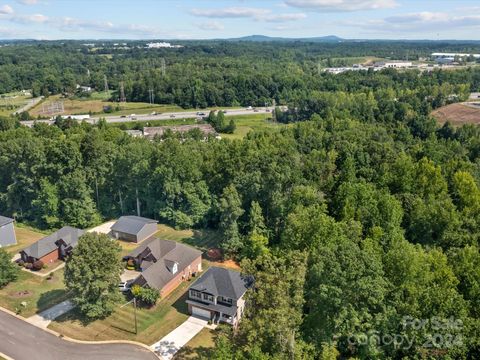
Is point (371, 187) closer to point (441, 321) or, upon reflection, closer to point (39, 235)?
point (441, 321)

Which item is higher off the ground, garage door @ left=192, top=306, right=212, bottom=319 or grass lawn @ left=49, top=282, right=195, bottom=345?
garage door @ left=192, top=306, right=212, bottom=319

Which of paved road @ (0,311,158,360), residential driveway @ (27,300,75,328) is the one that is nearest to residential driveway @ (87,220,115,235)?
residential driveway @ (27,300,75,328)

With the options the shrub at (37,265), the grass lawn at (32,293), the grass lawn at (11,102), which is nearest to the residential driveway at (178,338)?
the grass lawn at (32,293)

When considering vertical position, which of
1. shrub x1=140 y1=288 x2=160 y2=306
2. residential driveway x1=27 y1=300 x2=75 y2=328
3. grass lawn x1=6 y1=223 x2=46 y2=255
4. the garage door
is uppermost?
shrub x1=140 y1=288 x2=160 y2=306

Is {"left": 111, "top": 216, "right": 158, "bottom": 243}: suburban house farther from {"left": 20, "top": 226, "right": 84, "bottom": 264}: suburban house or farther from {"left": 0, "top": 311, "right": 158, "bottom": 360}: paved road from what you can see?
{"left": 0, "top": 311, "right": 158, "bottom": 360}: paved road

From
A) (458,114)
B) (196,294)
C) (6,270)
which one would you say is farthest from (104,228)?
(458,114)

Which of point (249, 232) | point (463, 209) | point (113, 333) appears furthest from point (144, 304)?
point (463, 209)

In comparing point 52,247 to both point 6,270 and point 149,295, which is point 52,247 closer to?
point 6,270
